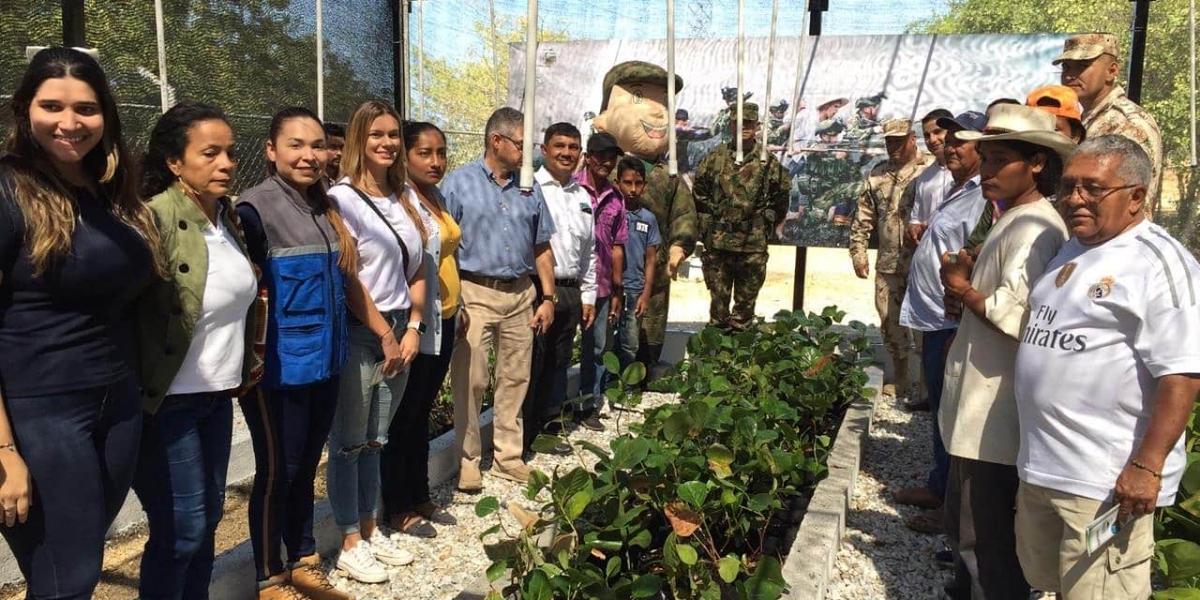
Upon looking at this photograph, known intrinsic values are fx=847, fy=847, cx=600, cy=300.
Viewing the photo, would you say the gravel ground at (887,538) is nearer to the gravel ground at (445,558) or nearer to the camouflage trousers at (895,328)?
the camouflage trousers at (895,328)

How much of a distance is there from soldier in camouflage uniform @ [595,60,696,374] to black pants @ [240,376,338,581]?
3.70 meters

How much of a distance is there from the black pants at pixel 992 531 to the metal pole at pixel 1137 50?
4860 millimetres

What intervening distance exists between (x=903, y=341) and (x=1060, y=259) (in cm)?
415

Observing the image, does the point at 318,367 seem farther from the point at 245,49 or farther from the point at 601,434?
the point at 245,49

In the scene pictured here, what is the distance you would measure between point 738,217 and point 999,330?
4.48 m

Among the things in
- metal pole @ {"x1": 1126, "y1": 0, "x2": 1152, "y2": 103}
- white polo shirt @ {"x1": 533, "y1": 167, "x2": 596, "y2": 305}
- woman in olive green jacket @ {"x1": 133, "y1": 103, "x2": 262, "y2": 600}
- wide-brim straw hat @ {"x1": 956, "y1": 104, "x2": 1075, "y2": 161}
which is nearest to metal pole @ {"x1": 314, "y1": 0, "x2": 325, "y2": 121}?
white polo shirt @ {"x1": 533, "y1": 167, "x2": 596, "y2": 305}

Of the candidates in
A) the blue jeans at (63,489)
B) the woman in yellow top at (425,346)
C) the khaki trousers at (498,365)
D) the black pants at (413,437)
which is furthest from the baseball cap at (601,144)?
the blue jeans at (63,489)

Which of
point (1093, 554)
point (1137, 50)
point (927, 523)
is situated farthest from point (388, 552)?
point (1137, 50)

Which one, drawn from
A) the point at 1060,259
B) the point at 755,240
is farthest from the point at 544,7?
the point at 1060,259

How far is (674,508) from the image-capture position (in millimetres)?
2820

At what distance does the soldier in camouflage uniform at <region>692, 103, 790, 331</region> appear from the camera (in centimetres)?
689

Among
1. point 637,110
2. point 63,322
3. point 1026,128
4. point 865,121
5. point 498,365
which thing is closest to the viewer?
point 63,322

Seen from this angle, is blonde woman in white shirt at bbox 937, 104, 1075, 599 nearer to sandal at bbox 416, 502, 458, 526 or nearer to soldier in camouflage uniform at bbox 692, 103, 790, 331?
sandal at bbox 416, 502, 458, 526

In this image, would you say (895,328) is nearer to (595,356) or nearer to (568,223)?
(595,356)
